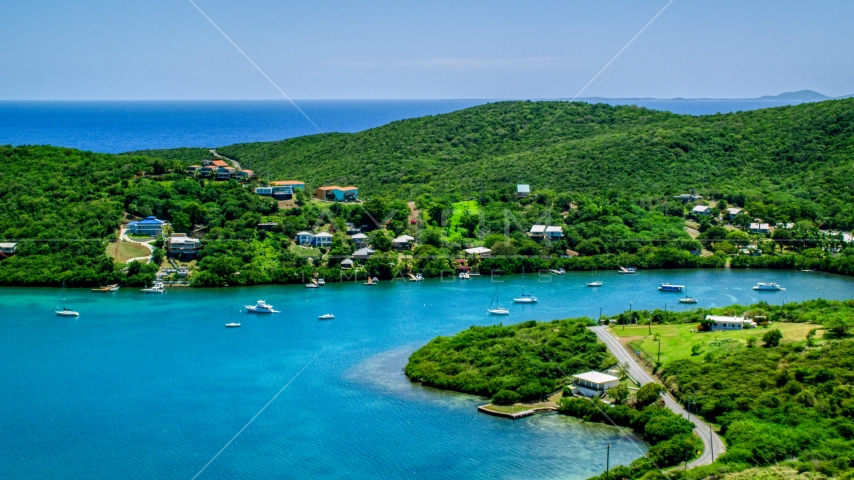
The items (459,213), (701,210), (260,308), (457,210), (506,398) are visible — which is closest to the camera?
(506,398)

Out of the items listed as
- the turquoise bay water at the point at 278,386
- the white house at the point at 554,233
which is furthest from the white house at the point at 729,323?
the white house at the point at 554,233

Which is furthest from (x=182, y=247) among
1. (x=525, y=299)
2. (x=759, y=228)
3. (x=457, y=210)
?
(x=759, y=228)

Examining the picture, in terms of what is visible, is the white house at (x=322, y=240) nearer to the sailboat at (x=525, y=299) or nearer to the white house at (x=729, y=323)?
the sailboat at (x=525, y=299)

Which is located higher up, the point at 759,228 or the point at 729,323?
the point at 759,228

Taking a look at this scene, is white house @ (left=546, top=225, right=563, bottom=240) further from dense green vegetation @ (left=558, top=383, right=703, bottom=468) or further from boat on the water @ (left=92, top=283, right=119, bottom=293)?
dense green vegetation @ (left=558, top=383, right=703, bottom=468)

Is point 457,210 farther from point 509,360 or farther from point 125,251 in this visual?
point 509,360

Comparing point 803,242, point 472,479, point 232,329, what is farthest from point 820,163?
point 472,479

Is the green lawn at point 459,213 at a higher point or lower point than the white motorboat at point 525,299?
higher
